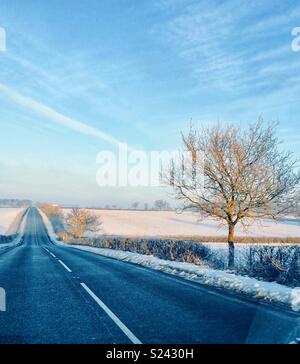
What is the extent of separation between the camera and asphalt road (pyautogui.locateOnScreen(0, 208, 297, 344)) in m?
5.12

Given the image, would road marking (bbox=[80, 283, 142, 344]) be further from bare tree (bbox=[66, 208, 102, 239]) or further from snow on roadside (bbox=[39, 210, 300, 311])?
bare tree (bbox=[66, 208, 102, 239])

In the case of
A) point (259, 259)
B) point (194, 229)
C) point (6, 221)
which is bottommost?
point (194, 229)

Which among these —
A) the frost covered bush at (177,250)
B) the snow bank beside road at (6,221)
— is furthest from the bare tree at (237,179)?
the snow bank beside road at (6,221)

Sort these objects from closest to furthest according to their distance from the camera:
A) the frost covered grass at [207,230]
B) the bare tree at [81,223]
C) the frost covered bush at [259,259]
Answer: the frost covered bush at [259,259] → the frost covered grass at [207,230] → the bare tree at [81,223]

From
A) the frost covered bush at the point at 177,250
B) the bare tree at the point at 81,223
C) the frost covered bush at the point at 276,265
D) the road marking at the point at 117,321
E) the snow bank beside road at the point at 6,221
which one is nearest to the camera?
the road marking at the point at 117,321

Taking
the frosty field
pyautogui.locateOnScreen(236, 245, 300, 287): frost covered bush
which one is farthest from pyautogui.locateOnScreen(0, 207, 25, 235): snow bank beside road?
pyautogui.locateOnScreen(236, 245, 300, 287): frost covered bush

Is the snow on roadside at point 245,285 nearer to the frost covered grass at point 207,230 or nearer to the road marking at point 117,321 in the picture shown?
the road marking at point 117,321

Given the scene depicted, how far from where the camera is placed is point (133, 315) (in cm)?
637

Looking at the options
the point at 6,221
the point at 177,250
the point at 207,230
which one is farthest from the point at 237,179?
the point at 6,221

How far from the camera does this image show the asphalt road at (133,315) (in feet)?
16.8

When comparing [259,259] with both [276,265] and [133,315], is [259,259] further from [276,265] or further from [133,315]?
[133,315]
